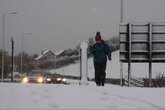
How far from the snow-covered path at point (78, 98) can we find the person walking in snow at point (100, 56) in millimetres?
5124

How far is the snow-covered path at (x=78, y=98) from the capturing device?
1119cm

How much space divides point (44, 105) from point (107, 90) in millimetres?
2490

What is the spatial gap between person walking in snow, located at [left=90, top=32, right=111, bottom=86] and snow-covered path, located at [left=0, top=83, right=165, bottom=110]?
16.8ft

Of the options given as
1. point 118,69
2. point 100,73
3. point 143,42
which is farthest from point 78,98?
point 118,69

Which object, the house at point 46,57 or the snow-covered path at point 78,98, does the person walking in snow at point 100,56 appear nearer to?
the snow-covered path at point 78,98

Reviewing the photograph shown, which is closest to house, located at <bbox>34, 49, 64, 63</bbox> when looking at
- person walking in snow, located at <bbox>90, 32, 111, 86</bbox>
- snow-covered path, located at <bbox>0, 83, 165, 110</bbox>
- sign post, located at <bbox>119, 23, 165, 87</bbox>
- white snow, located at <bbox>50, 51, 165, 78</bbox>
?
white snow, located at <bbox>50, 51, 165, 78</bbox>

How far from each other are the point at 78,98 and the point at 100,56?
6.96m

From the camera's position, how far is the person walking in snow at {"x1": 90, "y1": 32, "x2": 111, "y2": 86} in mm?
18844

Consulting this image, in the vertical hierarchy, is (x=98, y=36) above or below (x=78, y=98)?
above

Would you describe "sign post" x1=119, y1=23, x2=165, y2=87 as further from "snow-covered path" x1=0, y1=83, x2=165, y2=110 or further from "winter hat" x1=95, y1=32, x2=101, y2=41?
"snow-covered path" x1=0, y1=83, x2=165, y2=110

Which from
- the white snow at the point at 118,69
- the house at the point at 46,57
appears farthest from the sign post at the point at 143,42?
the house at the point at 46,57

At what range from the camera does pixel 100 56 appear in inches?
742

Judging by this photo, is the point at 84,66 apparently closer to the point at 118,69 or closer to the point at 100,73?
the point at 100,73

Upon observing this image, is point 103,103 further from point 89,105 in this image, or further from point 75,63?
point 75,63
